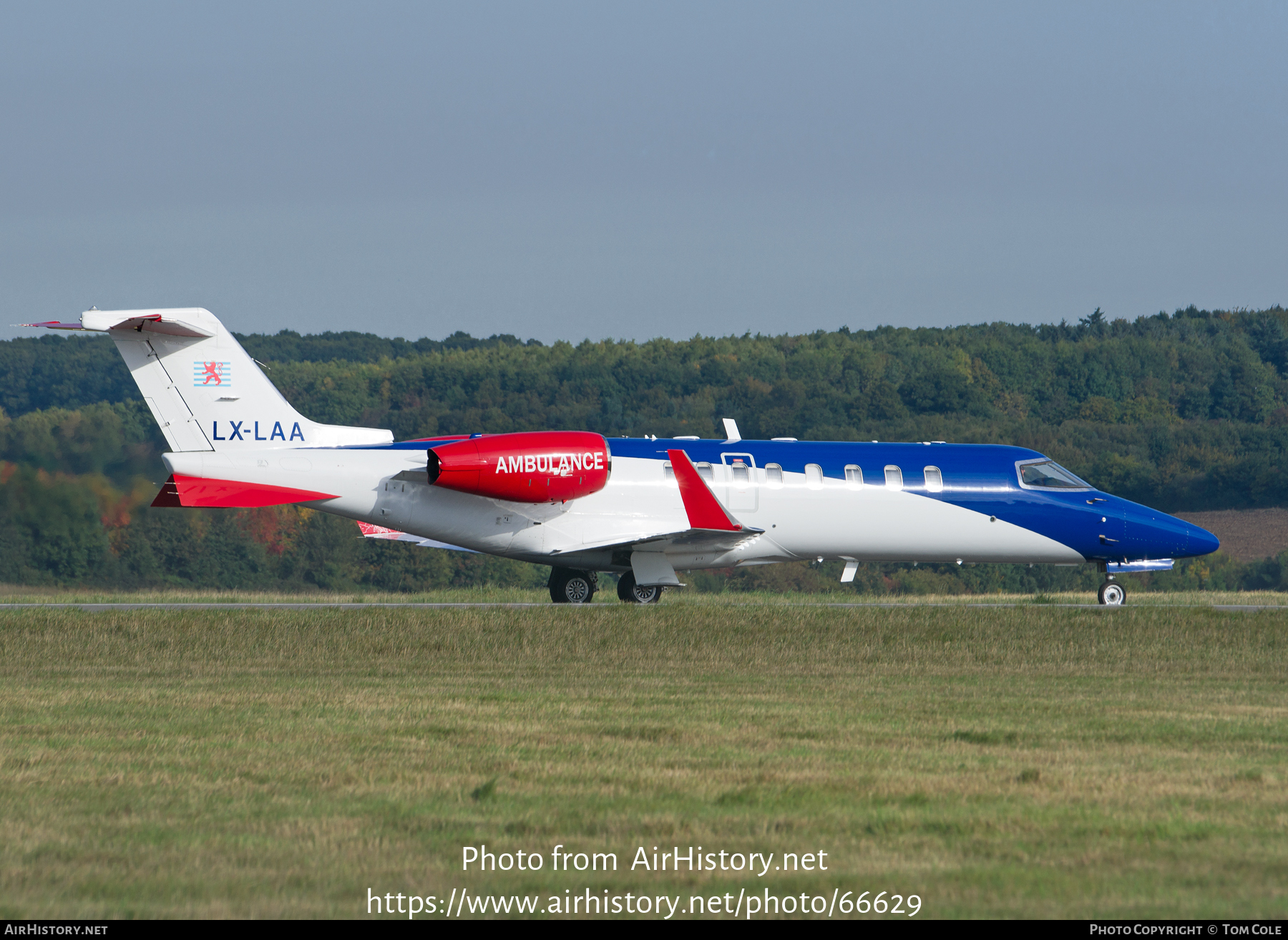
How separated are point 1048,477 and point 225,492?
1600cm

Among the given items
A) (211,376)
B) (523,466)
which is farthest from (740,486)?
(211,376)

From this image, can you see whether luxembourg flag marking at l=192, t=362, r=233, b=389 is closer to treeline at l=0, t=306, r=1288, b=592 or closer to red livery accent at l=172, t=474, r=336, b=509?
red livery accent at l=172, t=474, r=336, b=509

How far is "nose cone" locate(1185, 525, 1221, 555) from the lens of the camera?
99.0ft

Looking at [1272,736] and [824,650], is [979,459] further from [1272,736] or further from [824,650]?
[1272,736]

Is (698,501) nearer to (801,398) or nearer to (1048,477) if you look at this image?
(1048,477)

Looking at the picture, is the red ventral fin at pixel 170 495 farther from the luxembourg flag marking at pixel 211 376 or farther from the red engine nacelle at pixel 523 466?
the red engine nacelle at pixel 523 466

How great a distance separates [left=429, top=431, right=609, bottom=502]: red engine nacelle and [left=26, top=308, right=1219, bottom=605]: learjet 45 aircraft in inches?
1.2

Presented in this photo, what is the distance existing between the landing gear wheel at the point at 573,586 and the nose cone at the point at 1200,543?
471 inches

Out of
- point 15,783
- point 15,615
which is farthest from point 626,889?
point 15,615

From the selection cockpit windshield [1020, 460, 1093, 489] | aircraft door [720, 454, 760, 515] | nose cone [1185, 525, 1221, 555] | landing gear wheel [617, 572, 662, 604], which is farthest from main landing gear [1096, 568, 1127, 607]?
landing gear wheel [617, 572, 662, 604]

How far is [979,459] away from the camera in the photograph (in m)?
30.1

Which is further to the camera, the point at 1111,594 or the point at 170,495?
the point at 1111,594

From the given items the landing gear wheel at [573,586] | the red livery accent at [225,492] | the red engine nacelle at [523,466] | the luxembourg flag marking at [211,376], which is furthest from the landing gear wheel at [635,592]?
the luxembourg flag marking at [211,376]

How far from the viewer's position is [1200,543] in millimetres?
30312
